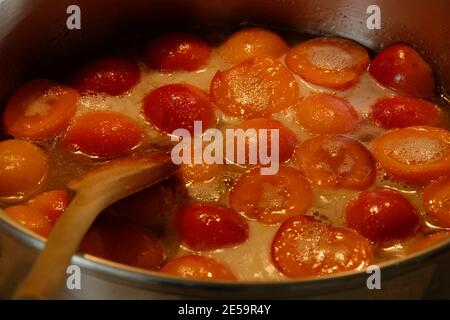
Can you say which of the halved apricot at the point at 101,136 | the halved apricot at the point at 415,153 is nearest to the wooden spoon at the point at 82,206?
the halved apricot at the point at 101,136

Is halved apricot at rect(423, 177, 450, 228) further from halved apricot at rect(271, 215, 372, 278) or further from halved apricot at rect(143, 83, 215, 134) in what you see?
halved apricot at rect(143, 83, 215, 134)

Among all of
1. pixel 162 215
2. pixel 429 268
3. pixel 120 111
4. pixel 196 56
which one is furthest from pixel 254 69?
pixel 429 268

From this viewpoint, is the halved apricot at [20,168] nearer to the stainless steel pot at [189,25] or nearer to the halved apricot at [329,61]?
the stainless steel pot at [189,25]

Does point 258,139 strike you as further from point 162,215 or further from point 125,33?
point 125,33

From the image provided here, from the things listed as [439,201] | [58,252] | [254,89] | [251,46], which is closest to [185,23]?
[251,46]

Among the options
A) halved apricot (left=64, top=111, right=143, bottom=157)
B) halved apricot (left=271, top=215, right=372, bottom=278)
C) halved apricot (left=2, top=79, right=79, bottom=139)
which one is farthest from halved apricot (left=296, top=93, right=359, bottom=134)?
halved apricot (left=2, top=79, right=79, bottom=139)
